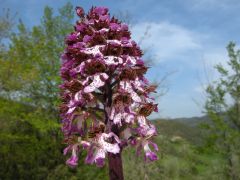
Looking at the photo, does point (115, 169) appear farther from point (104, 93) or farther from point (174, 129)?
point (174, 129)

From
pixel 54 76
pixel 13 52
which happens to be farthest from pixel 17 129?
pixel 13 52

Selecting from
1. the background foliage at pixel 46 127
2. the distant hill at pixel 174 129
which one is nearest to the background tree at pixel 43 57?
the background foliage at pixel 46 127

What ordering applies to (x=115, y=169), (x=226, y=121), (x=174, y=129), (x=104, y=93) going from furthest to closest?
1. (x=174, y=129)
2. (x=226, y=121)
3. (x=104, y=93)
4. (x=115, y=169)

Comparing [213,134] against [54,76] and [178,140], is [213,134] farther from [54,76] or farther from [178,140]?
[178,140]

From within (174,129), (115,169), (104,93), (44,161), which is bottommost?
(115,169)

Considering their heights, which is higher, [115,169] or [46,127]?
[46,127]

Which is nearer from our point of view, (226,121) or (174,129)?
(226,121)

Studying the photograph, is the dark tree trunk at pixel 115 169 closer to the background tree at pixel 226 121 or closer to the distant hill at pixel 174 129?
the distant hill at pixel 174 129

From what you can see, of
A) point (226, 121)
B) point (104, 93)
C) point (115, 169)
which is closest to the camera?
point (115, 169)

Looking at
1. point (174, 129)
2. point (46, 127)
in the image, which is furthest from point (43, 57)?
point (174, 129)
